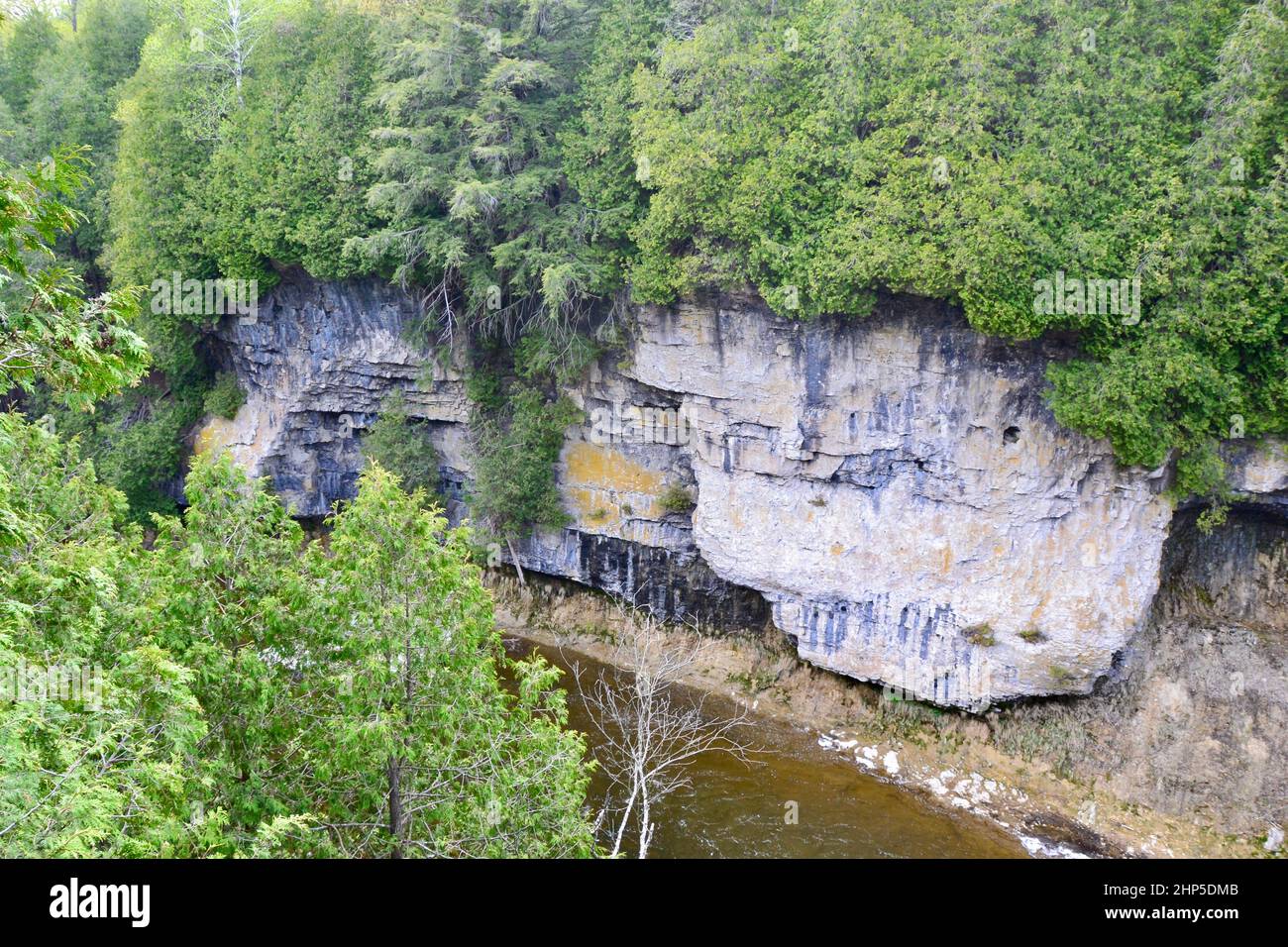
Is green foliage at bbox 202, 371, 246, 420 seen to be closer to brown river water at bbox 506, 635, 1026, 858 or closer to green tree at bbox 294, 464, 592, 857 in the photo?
brown river water at bbox 506, 635, 1026, 858

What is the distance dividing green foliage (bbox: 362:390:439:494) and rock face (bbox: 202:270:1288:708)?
2.87ft

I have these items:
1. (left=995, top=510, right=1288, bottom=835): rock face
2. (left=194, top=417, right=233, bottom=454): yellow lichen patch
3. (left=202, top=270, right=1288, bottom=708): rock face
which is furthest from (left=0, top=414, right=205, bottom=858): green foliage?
(left=194, top=417, right=233, bottom=454): yellow lichen patch

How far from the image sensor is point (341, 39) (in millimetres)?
21766

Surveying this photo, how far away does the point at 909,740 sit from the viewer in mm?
18500

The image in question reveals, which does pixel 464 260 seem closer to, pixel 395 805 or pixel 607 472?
pixel 607 472

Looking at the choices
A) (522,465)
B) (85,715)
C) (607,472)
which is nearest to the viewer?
(85,715)

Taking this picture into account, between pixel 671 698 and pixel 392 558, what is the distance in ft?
41.5

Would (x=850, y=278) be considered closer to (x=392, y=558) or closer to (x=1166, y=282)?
(x=1166, y=282)

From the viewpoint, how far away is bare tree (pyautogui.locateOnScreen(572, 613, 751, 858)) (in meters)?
16.7

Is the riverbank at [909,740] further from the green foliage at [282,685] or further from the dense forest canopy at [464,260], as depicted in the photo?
the green foliage at [282,685]

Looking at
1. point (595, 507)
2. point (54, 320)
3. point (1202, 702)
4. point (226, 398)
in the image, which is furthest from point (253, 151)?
point (1202, 702)

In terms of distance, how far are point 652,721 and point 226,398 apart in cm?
1570

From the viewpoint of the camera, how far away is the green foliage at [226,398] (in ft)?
83.2

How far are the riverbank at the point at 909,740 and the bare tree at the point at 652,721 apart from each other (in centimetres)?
51
